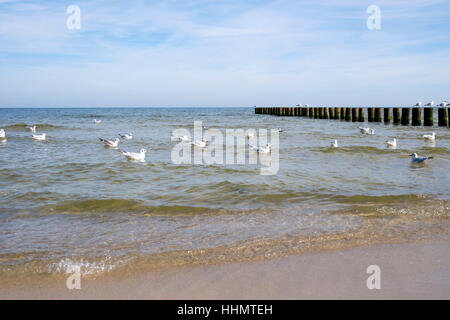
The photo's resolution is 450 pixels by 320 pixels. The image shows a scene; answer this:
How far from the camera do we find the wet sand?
290cm

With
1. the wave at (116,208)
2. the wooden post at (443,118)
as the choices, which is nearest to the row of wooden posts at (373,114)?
the wooden post at (443,118)

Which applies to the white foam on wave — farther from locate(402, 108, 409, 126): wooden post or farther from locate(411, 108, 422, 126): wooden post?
locate(402, 108, 409, 126): wooden post

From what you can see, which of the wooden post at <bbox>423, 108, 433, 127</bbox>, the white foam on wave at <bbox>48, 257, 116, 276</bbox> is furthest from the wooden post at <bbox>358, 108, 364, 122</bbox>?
the white foam on wave at <bbox>48, 257, 116, 276</bbox>

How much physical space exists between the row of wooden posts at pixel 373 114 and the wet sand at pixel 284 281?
22.5m

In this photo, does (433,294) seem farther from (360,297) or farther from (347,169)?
(347,169)

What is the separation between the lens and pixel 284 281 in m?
3.11

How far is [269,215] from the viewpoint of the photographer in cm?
509

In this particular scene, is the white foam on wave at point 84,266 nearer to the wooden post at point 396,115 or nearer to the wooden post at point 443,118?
the wooden post at point 443,118

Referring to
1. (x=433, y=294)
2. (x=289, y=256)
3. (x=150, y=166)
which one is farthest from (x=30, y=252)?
(x=150, y=166)

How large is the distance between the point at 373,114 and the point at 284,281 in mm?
28461

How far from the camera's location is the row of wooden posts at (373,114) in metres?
23.4

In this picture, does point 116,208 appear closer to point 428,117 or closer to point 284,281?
point 284,281

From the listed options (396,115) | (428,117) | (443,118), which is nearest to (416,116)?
(428,117)
